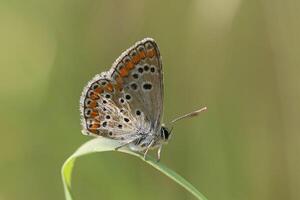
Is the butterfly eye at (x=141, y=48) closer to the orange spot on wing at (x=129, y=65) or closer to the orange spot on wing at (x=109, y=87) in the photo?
the orange spot on wing at (x=129, y=65)

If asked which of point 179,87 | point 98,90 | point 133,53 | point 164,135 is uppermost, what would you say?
point 133,53

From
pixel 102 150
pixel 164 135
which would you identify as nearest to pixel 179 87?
pixel 164 135

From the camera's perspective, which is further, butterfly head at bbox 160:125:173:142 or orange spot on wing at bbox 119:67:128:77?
butterfly head at bbox 160:125:173:142

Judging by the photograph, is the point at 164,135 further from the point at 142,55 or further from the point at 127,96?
the point at 142,55

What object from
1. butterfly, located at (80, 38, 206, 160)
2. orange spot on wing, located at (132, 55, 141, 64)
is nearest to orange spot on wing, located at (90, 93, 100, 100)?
butterfly, located at (80, 38, 206, 160)

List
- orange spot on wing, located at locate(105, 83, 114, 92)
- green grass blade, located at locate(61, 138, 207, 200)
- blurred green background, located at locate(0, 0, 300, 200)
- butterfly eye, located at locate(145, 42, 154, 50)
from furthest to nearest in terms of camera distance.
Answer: blurred green background, located at locate(0, 0, 300, 200) → orange spot on wing, located at locate(105, 83, 114, 92) → butterfly eye, located at locate(145, 42, 154, 50) → green grass blade, located at locate(61, 138, 207, 200)

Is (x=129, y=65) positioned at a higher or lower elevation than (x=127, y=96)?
higher

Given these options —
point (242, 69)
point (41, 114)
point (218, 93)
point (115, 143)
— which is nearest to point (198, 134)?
point (218, 93)

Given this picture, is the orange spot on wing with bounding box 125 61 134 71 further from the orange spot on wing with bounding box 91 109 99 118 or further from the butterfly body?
the orange spot on wing with bounding box 91 109 99 118
